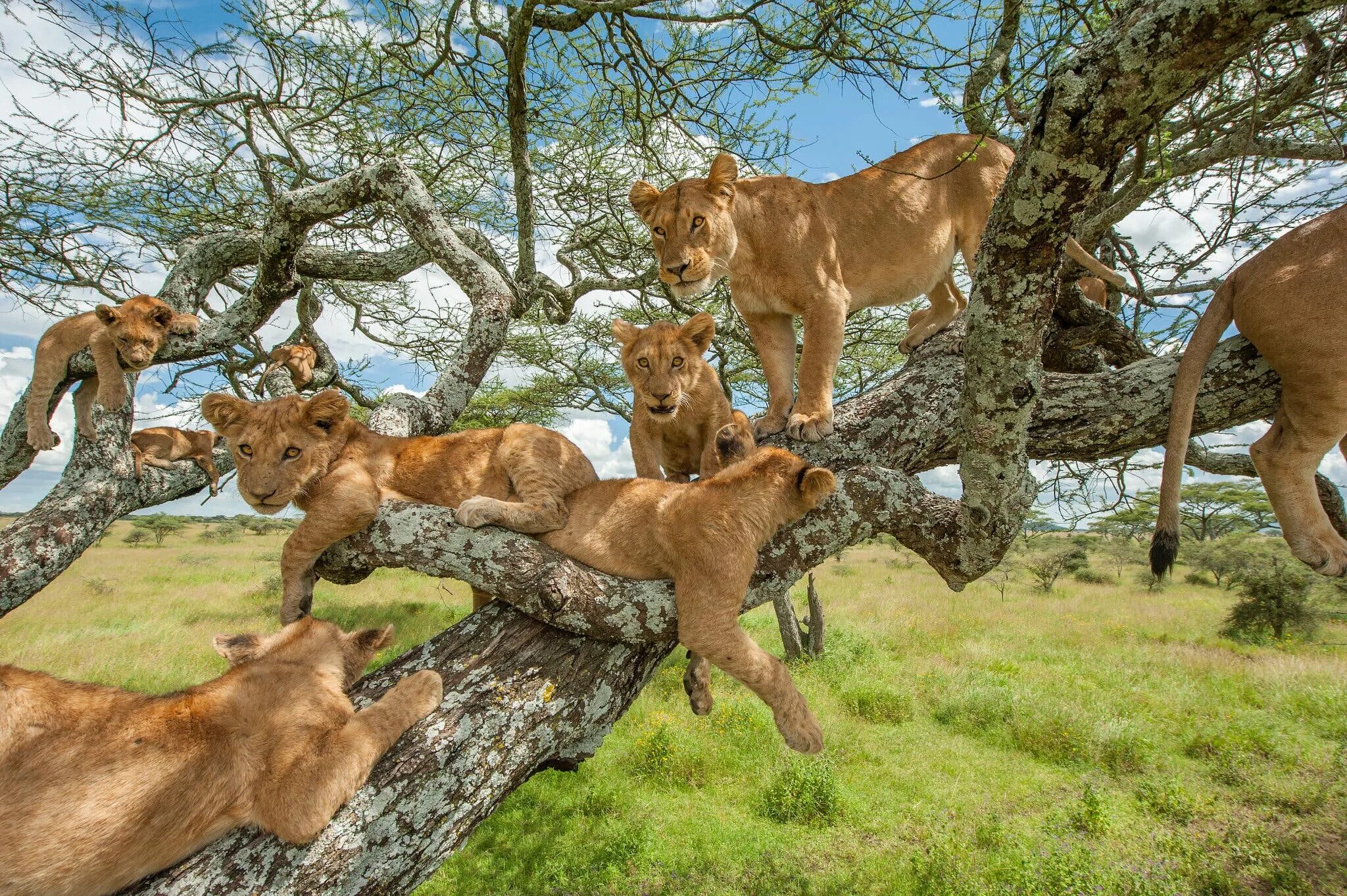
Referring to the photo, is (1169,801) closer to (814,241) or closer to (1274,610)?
(814,241)

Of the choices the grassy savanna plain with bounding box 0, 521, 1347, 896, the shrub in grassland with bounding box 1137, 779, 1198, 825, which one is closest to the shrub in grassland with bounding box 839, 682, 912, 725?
the grassy savanna plain with bounding box 0, 521, 1347, 896

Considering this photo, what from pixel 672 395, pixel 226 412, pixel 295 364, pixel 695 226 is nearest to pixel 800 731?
pixel 672 395

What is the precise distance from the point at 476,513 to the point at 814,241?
3.03 meters

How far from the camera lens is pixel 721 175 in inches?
178

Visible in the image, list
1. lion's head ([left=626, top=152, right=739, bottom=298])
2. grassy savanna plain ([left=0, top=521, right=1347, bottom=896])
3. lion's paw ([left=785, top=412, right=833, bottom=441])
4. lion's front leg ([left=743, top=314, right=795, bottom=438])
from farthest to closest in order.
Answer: grassy savanna plain ([left=0, top=521, right=1347, bottom=896]) → lion's front leg ([left=743, top=314, right=795, bottom=438]) → lion's head ([left=626, top=152, right=739, bottom=298]) → lion's paw ([left=785, top=412, right=833, bottom=441])

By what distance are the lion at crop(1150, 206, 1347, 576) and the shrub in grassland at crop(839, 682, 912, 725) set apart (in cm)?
968

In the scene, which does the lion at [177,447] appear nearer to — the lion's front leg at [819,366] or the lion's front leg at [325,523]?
the lion's front leg at [325,523]

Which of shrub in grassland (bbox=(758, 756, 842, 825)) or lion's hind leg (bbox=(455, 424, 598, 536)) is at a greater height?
lion's hind leg (bbox=(455, 424, 598, 536))

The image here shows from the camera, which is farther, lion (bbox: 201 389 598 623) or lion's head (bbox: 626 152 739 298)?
lion's head (bbox: 626 152 739 298)

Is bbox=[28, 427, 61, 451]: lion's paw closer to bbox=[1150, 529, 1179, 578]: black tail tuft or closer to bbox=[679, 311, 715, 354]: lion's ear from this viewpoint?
bbox=[679, 311, 715, 354]: lion's ear

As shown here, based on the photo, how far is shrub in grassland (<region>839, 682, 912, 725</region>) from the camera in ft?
41.5

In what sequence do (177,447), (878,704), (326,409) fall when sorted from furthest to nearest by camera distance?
(878,704), (177,447), (326,409)

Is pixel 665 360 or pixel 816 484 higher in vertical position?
pixel 665 360

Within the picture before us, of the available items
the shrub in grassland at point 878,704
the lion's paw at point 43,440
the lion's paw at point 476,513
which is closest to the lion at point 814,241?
the lion's paw at point 476,513
